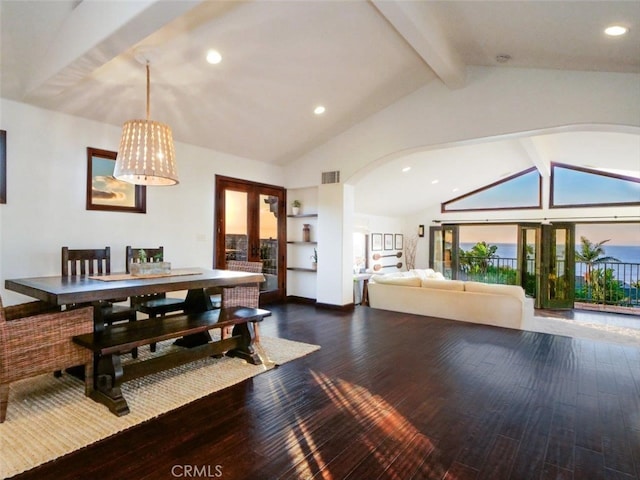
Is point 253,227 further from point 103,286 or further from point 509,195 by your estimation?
point 509,195

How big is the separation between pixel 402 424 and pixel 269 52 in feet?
11.7

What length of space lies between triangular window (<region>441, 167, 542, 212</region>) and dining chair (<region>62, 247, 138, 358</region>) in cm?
945

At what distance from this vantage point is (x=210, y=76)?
3930 mm

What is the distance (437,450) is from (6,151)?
4563mm

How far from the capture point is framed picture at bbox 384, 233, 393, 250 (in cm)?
1056

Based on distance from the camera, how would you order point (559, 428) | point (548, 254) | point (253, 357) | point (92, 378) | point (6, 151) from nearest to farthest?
point (559, 428) < point (92, 378) < point (253, 357) < point (6, 151) < point (548, 254)

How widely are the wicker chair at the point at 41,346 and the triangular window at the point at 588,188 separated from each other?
33.4 ft

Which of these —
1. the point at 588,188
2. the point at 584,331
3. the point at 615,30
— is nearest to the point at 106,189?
the point at 615,30

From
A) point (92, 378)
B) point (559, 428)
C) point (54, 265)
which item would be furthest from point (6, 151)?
point (559, 428)

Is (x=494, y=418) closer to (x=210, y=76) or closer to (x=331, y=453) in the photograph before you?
(x=331, y=453)

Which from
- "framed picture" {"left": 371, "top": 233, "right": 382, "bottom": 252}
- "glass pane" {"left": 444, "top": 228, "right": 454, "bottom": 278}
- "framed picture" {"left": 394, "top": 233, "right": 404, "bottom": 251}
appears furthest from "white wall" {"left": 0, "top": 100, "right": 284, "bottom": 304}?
"glass pane" {"left": 444, "top": 228, "right": 454, "bottom": 278}

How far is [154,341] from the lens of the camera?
2688 millimetres

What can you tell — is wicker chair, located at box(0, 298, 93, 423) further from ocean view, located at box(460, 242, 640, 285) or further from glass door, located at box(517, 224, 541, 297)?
ocean view, located at box(460, 242, 640, 285)

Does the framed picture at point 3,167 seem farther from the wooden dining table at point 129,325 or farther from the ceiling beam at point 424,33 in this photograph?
the ceiling beam at point 424,33
